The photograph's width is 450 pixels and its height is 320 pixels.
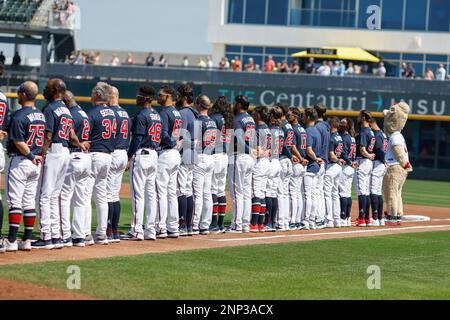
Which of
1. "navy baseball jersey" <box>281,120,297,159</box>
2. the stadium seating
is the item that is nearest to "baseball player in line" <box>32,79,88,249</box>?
"navy baseball jersey" <box>281,120,297,159</box>

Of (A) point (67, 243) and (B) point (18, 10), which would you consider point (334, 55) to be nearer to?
(B) point (18, 10)

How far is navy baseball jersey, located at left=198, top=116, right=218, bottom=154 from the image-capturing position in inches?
619

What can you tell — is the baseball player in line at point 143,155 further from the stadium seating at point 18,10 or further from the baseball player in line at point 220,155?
the stadium seating at point 18,10

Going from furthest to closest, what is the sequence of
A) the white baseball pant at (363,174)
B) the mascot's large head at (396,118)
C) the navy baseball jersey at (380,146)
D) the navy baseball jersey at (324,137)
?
the mascot's large head at (396,118) → the navy baseball jersey at (380,146) → the white baseball pant at (363,174) → the navy baseball jersey at (324,137)

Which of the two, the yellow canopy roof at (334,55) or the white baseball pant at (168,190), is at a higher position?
the yellow canopy roof at (334,55)

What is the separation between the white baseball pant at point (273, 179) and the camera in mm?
17203

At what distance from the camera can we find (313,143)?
59.5 ft

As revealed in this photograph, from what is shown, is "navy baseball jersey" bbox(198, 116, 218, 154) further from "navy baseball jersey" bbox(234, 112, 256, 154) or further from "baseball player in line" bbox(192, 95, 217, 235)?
"navy baseball jersey" bbox(234, 112, 256, 154)

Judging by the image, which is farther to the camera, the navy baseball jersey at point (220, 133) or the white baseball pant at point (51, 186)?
the navy baseball jersey at point (220, 133)

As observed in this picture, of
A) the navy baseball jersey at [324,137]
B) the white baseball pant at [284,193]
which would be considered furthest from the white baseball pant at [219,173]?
the navy baseball jersey at [324,137]

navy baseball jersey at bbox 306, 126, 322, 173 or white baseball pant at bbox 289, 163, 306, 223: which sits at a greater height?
navy baseball jersey at bbox 306, 126, 322, 173

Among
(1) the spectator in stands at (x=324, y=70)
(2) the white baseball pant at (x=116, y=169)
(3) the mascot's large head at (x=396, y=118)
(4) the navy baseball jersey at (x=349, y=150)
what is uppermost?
(1) the spectator in stands at (x=324, y=70)

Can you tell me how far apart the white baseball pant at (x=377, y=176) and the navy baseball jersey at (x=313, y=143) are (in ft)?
6.01

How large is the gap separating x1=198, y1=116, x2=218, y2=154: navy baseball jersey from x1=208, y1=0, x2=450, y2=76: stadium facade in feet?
118
